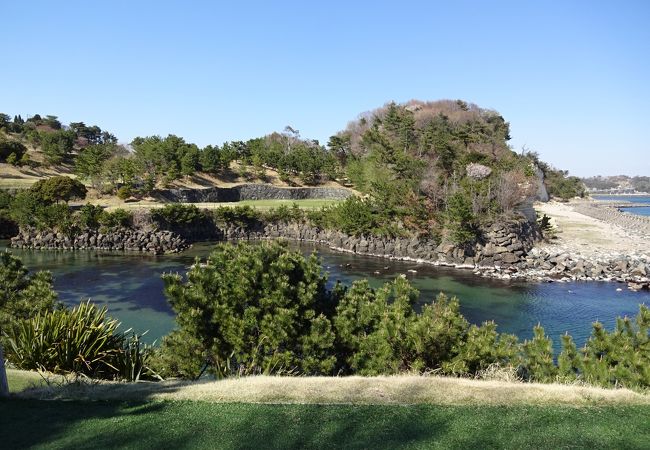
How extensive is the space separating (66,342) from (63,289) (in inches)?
889

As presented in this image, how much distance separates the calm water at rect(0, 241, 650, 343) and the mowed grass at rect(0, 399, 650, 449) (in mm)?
13872

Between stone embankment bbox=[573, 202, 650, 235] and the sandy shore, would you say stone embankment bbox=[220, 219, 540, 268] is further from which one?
stone embankment bbox=[573, 202, 650, 235]

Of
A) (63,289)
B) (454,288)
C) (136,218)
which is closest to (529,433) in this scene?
(454,288)

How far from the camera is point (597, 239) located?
47938 mm

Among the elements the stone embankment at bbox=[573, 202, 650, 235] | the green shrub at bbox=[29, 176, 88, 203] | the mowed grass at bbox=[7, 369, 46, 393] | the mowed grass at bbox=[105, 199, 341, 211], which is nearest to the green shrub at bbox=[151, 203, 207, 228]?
the mowed grass at bbox=[105, 199, 341, 211]

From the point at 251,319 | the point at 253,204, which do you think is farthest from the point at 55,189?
the point at 251,319

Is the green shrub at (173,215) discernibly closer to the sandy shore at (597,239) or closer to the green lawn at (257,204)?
the green lawn at (257,204)

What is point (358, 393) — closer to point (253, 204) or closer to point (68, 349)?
point (68, 349)

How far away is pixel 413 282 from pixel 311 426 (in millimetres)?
26197

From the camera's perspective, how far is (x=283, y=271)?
12.2 meters

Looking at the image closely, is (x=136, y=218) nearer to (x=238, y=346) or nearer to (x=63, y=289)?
(x=63, y=289)

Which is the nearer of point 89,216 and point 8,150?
point 89,216

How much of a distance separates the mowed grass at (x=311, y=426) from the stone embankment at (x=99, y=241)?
1522 inches

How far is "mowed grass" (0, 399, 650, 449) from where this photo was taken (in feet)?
20.2
